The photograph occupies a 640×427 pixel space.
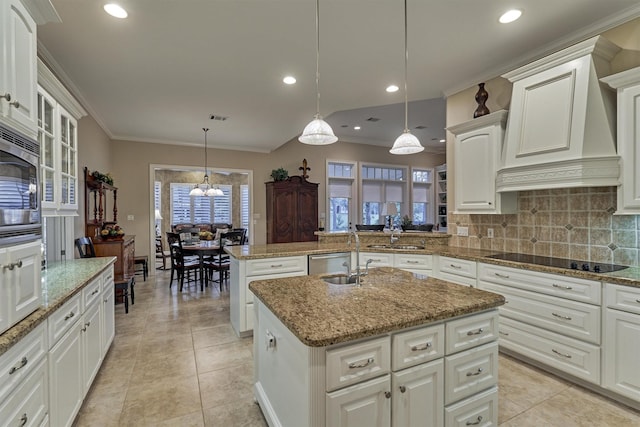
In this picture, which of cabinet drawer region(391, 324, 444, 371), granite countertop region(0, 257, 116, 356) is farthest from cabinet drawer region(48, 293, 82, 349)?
cabinet drawer region(391, 324, 444, 371)

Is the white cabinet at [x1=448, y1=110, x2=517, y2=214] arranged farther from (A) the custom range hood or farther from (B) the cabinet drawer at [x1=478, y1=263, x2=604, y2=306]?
(B) the cabinet drawer at [x1=478, y1=263, x2=604, y2=306]

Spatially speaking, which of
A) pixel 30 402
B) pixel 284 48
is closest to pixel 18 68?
pixel 30 402

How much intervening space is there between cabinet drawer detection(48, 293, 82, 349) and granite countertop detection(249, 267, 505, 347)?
3.36 feet

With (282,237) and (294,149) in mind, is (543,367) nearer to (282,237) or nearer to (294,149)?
(282,237)

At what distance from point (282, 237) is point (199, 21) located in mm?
4590

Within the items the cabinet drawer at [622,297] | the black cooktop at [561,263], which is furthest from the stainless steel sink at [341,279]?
the cabinet drawer at [622,297]

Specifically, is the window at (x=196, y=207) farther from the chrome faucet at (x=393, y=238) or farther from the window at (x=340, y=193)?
the chrome faucet at (x=393, y=238)

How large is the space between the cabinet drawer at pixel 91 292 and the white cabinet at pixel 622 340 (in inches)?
141

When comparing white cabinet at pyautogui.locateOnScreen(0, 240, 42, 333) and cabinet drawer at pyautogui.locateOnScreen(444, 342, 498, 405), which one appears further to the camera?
cabinet drawer at pyautogui.locateOnScreen(444, 342, 498, 405)

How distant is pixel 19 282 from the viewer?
1.28 m

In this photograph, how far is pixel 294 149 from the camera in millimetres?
7160

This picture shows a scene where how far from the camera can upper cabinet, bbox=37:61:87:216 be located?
7.15 ft

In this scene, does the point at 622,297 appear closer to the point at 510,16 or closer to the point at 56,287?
the point at 510,16

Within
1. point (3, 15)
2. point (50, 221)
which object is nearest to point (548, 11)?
point (3, 15)
